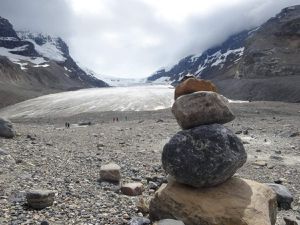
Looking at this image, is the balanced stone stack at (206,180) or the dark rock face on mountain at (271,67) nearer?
the balanced stone stack at (206,180)

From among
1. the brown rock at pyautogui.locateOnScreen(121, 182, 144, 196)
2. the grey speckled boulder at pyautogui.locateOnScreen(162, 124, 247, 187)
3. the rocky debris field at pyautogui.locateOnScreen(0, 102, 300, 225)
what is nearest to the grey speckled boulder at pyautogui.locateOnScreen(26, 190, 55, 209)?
the rocky debris field at pyautogui.locateOnScreen(0, 102, 300, 225)

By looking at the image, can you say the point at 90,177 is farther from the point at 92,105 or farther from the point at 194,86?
the point at 92,105

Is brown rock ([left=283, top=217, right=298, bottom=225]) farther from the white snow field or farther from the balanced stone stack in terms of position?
the white snow field

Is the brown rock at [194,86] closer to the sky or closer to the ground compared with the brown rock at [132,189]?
closer to the sky

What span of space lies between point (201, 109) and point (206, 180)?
1.83 metres

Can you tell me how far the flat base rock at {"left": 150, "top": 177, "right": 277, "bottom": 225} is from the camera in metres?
9.95

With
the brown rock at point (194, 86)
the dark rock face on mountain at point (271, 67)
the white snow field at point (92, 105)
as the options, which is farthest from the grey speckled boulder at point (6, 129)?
the dark rock face on mountain at point (271, 67)

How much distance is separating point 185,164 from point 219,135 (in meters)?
1.10

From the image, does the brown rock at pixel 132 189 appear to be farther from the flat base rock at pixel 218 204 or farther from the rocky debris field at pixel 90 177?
the flat base rock at pixel 218 204

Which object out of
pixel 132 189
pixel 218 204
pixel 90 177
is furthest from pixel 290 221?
pixel 90 177

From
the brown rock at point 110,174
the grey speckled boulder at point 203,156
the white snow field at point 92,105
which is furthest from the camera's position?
the white snow field at point 92,105

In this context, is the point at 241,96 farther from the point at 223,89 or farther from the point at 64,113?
the point at 64,113

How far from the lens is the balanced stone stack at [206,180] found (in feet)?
33.3

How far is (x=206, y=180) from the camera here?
10.7 meters
